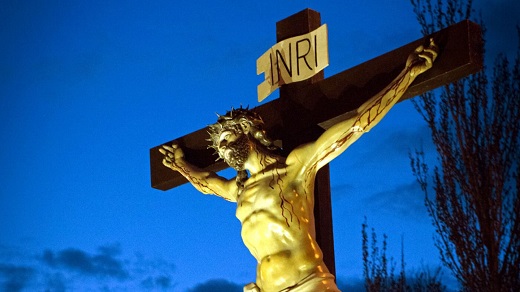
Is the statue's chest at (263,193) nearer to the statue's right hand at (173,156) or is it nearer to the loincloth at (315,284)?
the loincloth at (315,284)

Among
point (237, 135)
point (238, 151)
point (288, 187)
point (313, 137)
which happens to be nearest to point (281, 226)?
point (288, 187)

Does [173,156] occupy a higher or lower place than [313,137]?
higher

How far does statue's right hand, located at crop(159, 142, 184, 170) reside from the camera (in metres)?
7.68

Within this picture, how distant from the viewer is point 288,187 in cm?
652

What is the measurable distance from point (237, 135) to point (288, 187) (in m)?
0.49

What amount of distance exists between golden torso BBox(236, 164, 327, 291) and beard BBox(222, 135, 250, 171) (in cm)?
13

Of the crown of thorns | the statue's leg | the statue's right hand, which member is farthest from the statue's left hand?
the statue's right hand

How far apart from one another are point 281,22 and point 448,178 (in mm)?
5996

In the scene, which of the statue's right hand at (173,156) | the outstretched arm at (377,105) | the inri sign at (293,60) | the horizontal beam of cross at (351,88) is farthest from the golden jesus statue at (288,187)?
the statue's right hand at (173,156)

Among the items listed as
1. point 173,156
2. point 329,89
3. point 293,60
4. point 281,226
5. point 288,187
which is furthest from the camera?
point 173,156

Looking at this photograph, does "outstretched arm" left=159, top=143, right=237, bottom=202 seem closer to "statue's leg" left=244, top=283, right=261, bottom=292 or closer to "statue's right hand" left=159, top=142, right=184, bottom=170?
"statue's right hand" left=159, top=142, right=184, bottom=170

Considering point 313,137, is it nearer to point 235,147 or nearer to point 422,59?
point 235,147

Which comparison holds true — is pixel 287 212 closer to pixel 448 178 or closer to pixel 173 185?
pixel 173 185

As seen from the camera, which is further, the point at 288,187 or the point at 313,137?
the point at 313,137
